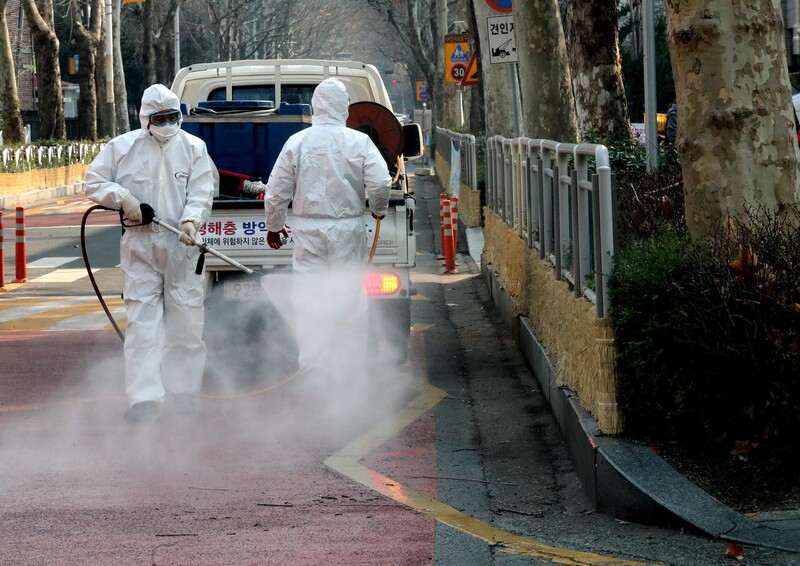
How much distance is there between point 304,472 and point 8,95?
102ft

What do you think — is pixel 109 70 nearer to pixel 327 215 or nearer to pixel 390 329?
pixel 390 329

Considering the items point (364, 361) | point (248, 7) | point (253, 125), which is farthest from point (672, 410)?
point (248, 7)

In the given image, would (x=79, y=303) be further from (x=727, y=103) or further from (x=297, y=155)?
(x=727, y=103)

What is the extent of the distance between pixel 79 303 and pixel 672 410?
365 inches

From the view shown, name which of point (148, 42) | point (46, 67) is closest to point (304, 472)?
point (46, 67)

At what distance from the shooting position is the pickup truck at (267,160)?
962 cm

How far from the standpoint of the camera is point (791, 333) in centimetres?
553

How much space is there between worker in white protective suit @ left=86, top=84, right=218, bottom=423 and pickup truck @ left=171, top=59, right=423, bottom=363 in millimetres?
1229

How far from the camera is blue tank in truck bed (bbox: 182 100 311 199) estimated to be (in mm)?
10289

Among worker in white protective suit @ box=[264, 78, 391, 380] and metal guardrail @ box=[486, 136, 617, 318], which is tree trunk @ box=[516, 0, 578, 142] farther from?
worker in white protective suit @ box=[264, 78, 391, 380]

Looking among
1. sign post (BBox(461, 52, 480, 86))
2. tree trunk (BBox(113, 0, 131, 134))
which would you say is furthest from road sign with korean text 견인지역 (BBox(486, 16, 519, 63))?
tree trunk (BBox(113, 0, 131, 134))

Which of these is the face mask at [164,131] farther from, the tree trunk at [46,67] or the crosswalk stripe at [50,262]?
the tree trunk at [46,67]

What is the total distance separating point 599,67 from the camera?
14.7m

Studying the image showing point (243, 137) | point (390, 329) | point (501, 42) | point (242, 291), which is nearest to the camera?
point (242, 291)
